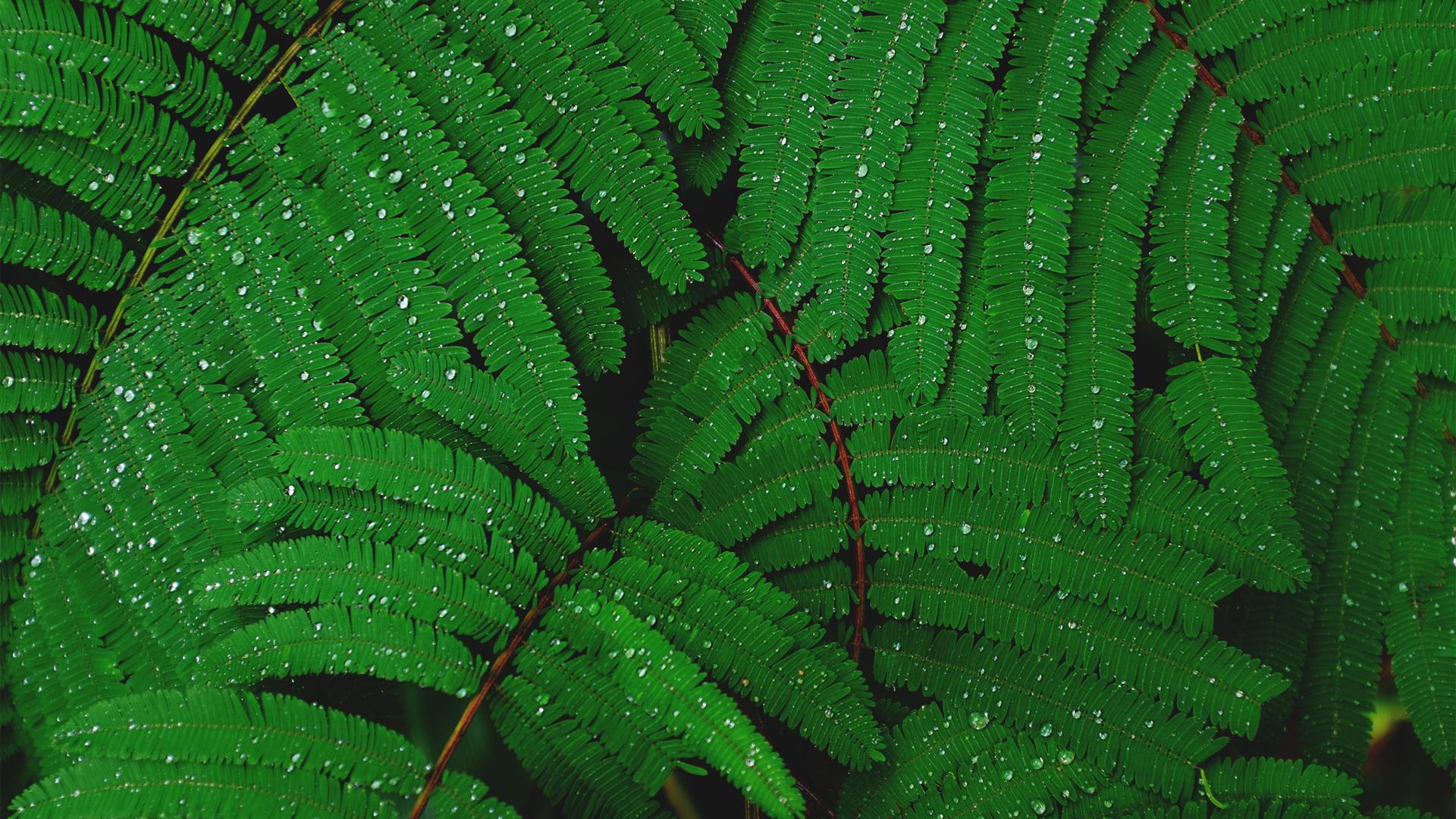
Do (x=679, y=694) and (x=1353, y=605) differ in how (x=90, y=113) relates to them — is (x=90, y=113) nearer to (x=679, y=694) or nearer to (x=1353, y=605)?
(x=679, y=694)

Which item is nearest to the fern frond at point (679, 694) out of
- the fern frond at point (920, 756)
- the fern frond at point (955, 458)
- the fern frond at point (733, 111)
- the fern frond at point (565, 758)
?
the fern frond at point (565, 758)

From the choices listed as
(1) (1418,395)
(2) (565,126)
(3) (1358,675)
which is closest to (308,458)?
(2) (565,126)

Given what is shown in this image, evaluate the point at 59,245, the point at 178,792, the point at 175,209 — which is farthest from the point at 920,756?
the point at 59,245

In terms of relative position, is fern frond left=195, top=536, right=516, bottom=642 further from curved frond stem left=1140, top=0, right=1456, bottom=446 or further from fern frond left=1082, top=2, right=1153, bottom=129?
curved frond stem left=1140, top=0, right=1456, bottom=446

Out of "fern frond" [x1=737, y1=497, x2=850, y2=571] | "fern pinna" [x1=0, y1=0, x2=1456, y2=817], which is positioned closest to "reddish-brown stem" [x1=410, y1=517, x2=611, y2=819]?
"fern pinna" [x1=0, y1=0, x2=1456, y2=817]

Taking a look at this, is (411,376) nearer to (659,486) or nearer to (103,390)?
(659,486)

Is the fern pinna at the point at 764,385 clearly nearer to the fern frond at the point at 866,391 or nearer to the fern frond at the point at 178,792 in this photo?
the fern frond at the point at 866,391
